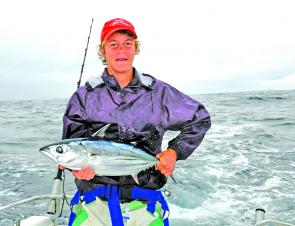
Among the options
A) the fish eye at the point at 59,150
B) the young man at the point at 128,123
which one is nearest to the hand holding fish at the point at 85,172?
the fish eye at the point at 59,150

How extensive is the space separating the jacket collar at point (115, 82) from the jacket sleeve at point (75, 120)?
13cm

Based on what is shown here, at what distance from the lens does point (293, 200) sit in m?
7.96

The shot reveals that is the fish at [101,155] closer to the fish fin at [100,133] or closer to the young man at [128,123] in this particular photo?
the fish fin at [100,133]

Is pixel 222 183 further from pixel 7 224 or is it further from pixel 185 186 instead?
pixel 7 224

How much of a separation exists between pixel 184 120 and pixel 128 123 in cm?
45

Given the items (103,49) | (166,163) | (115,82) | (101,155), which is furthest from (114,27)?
(166,163)

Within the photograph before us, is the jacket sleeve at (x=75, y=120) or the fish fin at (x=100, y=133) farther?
the jacket sleeve at (x=75, y=120)

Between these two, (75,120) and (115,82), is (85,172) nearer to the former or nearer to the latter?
(75,120)

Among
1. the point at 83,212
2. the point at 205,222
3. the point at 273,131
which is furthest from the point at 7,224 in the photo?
the point at 273,131

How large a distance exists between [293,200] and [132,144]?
20.6 ft

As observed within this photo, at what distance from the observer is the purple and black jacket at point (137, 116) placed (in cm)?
295

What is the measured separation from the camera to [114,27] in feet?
9.98

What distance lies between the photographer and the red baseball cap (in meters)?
3.04

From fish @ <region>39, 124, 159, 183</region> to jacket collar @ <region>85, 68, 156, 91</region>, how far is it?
1.47 ft
